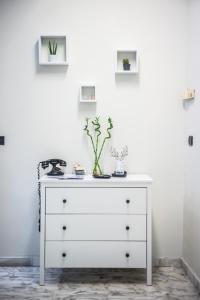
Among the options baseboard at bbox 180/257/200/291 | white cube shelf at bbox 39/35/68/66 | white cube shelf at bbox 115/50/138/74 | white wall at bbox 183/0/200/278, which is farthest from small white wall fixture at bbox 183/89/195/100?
baseboard at bbox 180/257/200/291

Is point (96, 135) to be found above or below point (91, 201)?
above

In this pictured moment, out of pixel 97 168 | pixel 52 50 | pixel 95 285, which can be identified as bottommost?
pixel 95 285

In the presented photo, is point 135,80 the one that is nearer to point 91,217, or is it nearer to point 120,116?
point 120,116

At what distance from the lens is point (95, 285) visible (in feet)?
9.18

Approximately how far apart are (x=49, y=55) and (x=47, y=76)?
7.5 inches

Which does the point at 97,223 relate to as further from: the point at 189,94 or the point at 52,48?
the point at 52,48

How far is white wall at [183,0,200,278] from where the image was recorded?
2.80m

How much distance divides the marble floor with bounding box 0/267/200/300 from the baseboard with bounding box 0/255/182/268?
0.05 metres

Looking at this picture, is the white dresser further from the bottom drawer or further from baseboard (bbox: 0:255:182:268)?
baseboard (bbox: 0:255:182:268)

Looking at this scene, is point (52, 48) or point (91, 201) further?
point (52, 48)

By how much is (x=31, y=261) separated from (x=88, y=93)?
1674 mm

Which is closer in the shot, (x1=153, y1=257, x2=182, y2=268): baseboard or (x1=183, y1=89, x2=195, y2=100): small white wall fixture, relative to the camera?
(x1=183, y1=89, x2=195, y2=100): small white wall fixture

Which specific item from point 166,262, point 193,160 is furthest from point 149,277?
point 193,160

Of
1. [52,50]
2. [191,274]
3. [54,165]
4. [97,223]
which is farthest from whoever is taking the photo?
[52,50]
